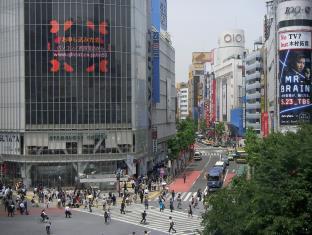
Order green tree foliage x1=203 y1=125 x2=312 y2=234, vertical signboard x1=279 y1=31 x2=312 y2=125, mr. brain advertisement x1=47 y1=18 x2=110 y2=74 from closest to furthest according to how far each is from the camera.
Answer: green tree foliage x1=203 y1=125 x2=312 y2=234 < mr. brain advertisement x1=47 y1=18 x2=110 y2=74 < vertical signboard x1=279 y1=31 x2=312 y2=125

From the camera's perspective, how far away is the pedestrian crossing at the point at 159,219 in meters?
51.8

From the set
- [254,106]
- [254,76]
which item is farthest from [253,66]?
[254,106]

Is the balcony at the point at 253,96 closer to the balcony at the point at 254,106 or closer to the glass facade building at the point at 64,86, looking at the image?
the balcony at the point at 254,106

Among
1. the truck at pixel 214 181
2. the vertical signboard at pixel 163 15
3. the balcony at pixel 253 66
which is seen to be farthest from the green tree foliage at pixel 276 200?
the balcony at pixel 253 66

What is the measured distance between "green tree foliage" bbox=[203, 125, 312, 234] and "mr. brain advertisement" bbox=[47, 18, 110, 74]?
148 feet

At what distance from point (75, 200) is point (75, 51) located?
824 inches

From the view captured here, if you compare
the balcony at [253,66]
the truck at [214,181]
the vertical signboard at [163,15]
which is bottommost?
the truck at [214,181]

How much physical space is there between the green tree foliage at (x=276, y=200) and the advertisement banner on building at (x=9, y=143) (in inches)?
1854

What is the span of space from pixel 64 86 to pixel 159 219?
1073 inches

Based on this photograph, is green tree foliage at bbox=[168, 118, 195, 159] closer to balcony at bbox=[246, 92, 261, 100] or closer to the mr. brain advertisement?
balcony at bbox=[246, 92, 261, 100]

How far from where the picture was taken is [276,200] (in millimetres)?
31453

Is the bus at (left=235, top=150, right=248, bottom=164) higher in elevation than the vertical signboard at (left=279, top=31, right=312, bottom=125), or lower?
lower

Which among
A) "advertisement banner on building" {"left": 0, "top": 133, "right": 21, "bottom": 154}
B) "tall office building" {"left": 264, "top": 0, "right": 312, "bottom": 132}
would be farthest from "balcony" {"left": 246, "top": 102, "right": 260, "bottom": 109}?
"advertisement banner on building" {"left": 0, "top": 133, "right": 21, "bottom": 154}

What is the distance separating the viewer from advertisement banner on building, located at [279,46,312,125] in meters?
92.9
